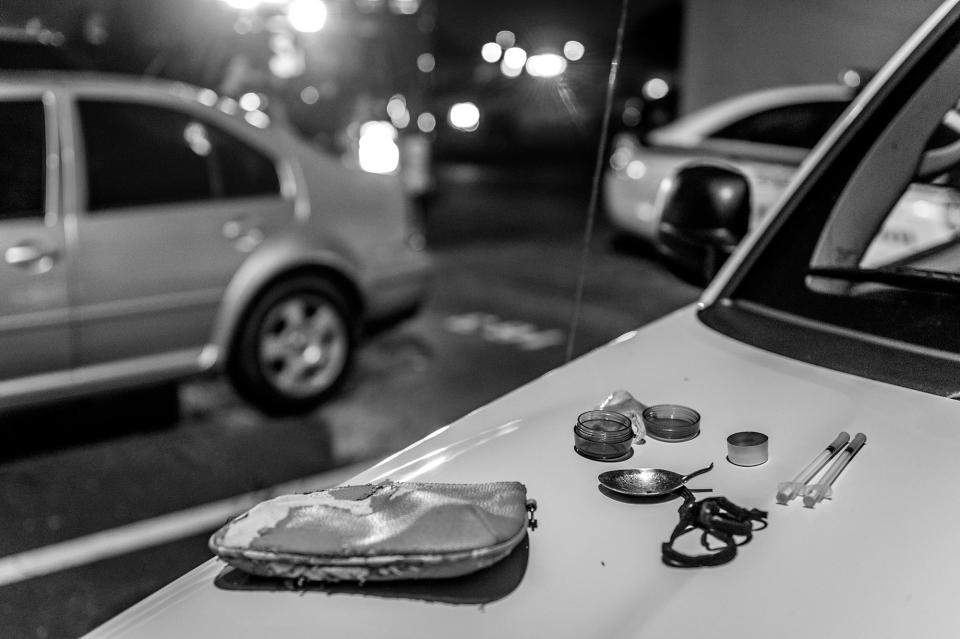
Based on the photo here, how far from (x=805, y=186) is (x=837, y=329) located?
399mm

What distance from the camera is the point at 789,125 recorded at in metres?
6.67

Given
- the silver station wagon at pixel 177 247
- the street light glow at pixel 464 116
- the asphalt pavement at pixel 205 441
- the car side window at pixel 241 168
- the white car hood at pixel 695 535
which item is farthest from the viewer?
the street light glow at pixel 464 116

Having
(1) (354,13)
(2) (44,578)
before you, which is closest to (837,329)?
(2) (44,578)

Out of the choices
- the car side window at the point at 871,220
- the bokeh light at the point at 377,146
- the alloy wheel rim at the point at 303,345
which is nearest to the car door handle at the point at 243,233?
the alloy wheel rim at the point at 303,345

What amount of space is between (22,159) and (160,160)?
65cm

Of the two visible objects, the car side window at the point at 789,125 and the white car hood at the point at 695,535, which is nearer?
the white car hood at the point at 695,535

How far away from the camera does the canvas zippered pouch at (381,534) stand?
3.91 ft

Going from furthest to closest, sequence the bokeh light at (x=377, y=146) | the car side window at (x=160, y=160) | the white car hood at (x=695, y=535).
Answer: the bokeh light at (x=377, y=146) < the car side window at (x=160, y=160) < the white car hood at (x=695, y=535)

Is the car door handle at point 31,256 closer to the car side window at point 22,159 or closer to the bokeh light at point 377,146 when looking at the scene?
the car side window at point 22,159

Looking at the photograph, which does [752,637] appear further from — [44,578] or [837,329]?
[44,578]

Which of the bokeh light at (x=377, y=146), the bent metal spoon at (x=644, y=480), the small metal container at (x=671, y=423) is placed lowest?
the bokeh light at (x=377, y=146)

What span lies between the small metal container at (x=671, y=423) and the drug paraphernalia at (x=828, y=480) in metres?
0.23

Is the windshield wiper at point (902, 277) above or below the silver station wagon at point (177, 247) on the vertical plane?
above

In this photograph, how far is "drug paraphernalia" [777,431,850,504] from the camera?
1.35 m
